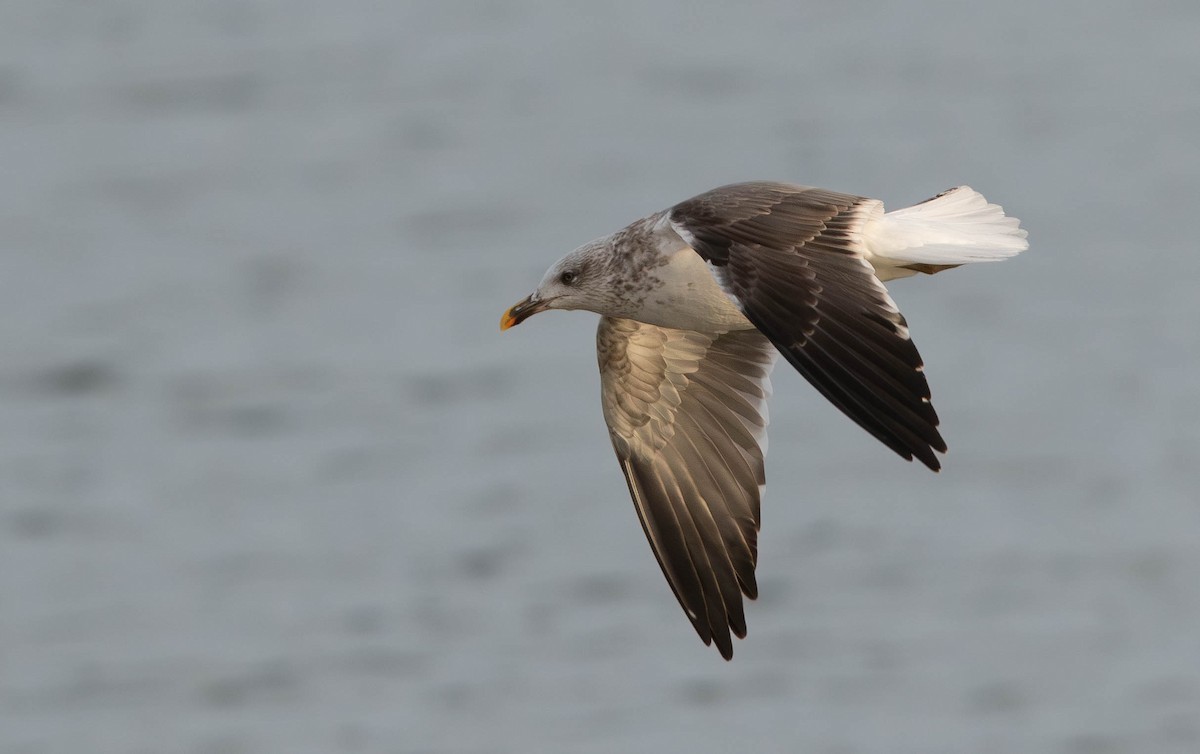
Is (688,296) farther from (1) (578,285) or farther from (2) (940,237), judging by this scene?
(2) (940,237)

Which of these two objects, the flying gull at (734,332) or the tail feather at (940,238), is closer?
the flying gull at (734,332)

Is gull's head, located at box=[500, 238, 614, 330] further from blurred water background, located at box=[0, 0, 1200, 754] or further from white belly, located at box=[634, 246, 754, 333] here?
blurred water background, located at box=[0, 0, 1200, 754]

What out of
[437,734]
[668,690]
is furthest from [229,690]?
[668,690]

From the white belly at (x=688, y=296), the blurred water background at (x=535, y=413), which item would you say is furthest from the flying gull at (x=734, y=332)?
the blurred water background at (x=535, y=413)

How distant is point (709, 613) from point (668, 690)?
9.93 m

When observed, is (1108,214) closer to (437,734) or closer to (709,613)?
(437,734)

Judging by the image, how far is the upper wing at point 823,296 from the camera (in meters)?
7.18

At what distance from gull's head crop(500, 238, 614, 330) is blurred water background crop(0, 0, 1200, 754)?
33.0ft

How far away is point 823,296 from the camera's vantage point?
25.0ft

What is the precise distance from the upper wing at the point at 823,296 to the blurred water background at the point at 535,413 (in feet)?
36.1

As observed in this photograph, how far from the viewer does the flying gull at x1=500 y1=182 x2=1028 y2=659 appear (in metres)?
7.39

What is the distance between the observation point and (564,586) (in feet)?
68.3

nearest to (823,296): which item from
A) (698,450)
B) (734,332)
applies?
(734,332)

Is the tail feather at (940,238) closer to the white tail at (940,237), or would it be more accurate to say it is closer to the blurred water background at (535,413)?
the white tail at (940,237)
